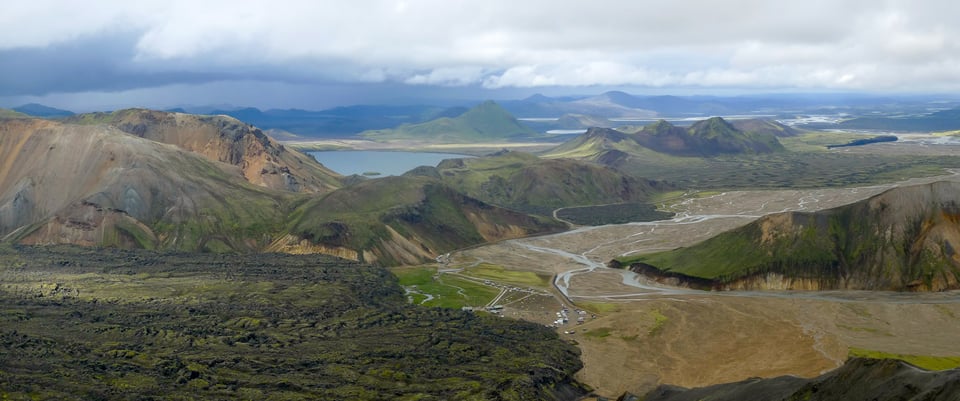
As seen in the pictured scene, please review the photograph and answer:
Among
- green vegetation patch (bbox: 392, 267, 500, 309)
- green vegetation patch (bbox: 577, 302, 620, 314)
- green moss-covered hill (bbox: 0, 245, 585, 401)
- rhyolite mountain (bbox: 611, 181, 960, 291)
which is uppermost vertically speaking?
rhyolite mountain (bbox: 611, 181, 960, 291)

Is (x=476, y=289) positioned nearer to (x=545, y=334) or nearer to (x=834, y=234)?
(x=545, y=334)

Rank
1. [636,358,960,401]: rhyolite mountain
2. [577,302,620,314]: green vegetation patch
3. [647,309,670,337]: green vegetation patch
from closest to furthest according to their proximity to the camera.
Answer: [636,358,960,401]: rhyolite mountain → [647,309,670,337]: green vegetation patch → [577,302,620,314]: green vegetation patch

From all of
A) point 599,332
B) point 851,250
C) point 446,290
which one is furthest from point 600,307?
point 851,250

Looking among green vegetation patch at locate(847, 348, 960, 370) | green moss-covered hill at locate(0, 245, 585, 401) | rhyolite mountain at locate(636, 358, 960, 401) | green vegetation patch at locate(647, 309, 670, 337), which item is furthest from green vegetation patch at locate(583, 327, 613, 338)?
rhyolite mountain at locate(636, 358, 960, 401)

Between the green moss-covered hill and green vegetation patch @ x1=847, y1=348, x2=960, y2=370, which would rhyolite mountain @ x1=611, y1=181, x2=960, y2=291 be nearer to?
green vegetation patch @ x1=847, y1=348, x2=960, y2=370

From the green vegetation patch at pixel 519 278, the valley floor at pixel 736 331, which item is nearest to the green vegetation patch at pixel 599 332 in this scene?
the valley floor at pixel 736 331

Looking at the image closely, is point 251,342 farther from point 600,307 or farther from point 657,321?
point 657,321

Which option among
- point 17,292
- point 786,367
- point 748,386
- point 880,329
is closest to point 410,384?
point 748,386
